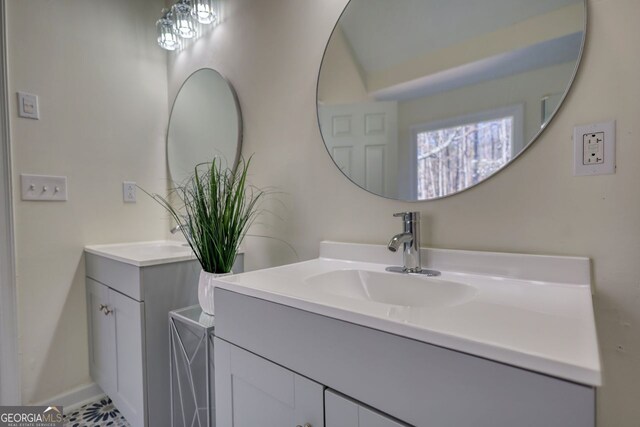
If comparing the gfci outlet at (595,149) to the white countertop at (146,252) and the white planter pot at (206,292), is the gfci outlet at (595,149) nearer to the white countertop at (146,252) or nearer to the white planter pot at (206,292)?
the white planter pot at (206,292)

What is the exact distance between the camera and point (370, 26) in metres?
1.07

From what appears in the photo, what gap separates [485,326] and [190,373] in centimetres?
100

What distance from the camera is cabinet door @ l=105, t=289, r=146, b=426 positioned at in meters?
1.21

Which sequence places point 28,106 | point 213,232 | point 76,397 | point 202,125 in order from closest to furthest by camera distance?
point 213,232 → point 28,106 → point 76,397 → point 202,125

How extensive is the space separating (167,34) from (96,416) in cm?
197

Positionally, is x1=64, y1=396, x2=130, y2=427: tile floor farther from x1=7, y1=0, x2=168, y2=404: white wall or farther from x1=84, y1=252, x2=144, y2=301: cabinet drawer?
x1=84, y1=252, x2=144, y2=301: cabinet drawer

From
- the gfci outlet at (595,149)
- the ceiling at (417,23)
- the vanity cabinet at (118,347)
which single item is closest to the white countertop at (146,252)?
the vanity cabinet at (118,347)

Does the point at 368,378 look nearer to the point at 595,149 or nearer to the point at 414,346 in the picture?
the point at 414,346

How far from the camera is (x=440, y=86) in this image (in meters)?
0.94

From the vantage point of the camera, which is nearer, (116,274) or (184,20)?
(116,274)

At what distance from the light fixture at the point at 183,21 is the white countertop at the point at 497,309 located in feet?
4.91

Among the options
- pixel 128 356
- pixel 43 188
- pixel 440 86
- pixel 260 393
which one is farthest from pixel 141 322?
pixel 440 86

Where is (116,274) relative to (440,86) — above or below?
below

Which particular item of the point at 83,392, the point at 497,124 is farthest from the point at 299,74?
the point at 83,392
